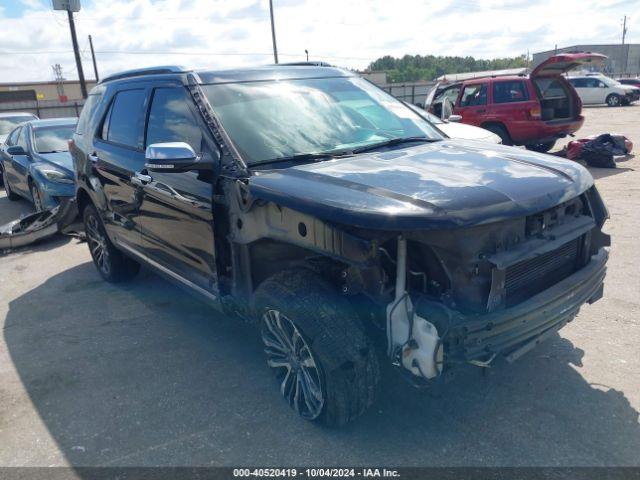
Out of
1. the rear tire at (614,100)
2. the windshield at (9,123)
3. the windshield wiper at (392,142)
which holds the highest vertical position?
the windshield wiper at (392,142)

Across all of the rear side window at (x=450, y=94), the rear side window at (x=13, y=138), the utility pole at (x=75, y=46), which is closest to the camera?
the rear side window at (x=13, y=138)

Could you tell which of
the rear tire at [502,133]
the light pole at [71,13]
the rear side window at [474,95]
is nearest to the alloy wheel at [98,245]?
the rear tire at [502,133]

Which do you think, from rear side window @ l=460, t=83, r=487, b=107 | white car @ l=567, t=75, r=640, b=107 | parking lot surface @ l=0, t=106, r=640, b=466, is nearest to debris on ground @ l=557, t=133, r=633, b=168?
rear side window @ l=460, t=83, r=487, b=107

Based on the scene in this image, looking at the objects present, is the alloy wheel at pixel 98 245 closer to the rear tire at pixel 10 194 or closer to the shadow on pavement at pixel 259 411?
the shadow on pavement at pixel 259 411

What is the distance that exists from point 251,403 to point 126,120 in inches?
104

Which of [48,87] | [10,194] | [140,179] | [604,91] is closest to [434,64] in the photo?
[48,87]

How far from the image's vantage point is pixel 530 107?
11469mm

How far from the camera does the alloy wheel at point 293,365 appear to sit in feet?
9.73

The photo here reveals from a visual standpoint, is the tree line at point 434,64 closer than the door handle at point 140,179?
No

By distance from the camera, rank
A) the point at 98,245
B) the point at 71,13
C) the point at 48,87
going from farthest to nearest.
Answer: the point at 48,87 < the point at 71,13 < the point at 98,245

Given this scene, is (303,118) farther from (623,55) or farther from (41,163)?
(623,55)

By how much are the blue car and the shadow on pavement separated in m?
4.27

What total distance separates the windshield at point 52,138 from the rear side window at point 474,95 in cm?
839

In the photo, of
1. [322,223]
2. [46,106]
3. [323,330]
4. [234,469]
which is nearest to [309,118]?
[322,223]
